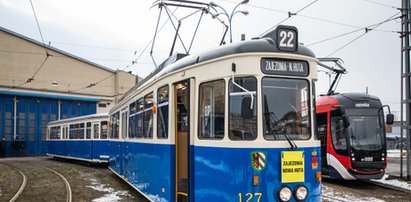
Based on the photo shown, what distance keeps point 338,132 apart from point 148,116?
293 inches

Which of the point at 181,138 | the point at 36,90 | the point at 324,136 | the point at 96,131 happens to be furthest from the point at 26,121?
the point at 181,138

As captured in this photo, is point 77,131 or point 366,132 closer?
point 366,132

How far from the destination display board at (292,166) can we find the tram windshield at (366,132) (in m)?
7.67

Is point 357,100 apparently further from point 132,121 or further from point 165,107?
point 165,107

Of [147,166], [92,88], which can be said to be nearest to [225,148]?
[147,166]

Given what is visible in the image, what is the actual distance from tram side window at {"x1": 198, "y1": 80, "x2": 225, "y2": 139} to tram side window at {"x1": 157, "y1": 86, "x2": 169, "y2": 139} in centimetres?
110

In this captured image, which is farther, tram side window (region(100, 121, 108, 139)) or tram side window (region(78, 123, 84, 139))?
tram side window (region(78, 123, 84, 139))

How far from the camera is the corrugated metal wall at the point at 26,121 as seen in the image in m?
29.7

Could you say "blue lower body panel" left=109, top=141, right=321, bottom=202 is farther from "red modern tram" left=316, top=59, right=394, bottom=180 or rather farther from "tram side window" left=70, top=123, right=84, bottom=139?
"tram side window" left=70, top=123, right=84, bottom=139

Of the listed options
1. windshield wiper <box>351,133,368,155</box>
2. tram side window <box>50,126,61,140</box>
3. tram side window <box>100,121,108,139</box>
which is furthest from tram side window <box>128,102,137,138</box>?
tram side window <box>50,126,61,140</box>

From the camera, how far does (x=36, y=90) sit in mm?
31406

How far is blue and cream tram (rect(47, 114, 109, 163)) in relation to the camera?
62.1ft

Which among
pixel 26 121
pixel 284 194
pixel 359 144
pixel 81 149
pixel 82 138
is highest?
pixel 26 121

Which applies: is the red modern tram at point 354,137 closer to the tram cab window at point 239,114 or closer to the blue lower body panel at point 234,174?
the blue lower body panel at point 234,174
